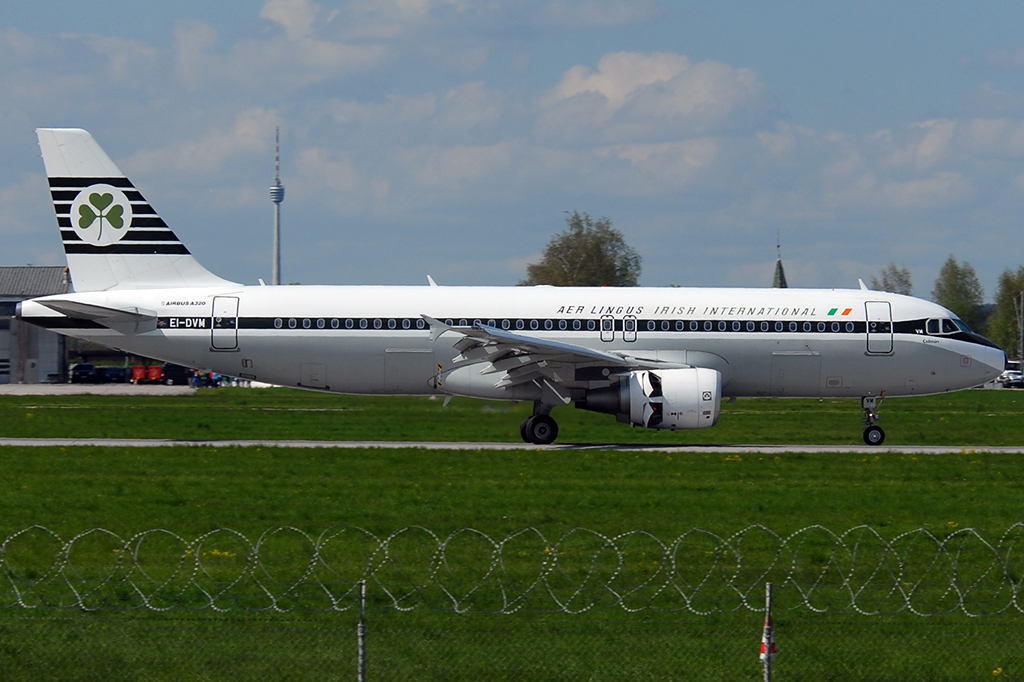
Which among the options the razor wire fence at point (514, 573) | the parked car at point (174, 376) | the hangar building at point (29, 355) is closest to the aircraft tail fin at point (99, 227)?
the razor wire fence at point (514, 573)

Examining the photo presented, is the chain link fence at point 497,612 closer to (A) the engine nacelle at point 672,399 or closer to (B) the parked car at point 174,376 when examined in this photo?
(A) the engine nacelle at point 672,399

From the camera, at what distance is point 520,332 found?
2977 centimetres

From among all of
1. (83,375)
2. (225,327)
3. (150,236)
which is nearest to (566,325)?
(225,327)

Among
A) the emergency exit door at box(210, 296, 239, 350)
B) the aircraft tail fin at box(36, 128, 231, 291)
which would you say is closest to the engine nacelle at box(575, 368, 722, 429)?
the emergency exit door at box(210, 296, 239, 350)

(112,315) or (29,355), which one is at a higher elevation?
(29,355)

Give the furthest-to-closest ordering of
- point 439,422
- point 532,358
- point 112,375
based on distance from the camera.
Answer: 1. point 112,375
2. point 439,422
3. point 532,358

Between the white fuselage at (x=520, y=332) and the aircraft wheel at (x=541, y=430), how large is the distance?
124cm

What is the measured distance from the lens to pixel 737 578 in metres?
14.4

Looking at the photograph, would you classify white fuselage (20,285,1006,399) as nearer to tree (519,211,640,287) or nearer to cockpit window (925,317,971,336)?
cockpit window (925,317,971,336)

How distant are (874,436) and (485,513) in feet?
53.1

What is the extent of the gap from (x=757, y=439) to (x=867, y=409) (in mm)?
3440

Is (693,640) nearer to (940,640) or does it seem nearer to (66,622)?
(940,640)

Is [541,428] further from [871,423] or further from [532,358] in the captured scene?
[871,423]

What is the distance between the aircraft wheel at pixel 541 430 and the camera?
29.8 metres
